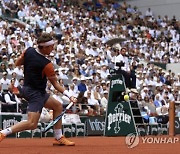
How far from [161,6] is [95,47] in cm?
1533

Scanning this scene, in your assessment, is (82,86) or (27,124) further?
(82,86)

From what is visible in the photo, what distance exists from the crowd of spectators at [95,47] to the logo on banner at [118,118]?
147 cm

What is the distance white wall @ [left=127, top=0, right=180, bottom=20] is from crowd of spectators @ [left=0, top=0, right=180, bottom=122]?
2028mm

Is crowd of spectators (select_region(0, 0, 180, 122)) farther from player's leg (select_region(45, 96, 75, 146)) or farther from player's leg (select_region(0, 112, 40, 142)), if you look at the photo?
player's leg (select_region(0, 112, 40, 142))

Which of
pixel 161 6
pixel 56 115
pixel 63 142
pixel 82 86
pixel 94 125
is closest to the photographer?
pixel 56 115

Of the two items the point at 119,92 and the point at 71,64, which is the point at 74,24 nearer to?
the point at 71,64

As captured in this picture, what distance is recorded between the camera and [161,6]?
44156 millimetres

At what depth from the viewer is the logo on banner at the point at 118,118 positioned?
18.0 m

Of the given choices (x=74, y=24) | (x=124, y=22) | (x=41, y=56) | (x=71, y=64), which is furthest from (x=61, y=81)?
(x=124, y=22)

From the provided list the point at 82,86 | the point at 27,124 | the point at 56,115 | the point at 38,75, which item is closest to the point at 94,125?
the point at 82,86

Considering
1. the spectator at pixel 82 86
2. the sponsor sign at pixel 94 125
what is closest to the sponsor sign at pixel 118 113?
the sponsor sign at pixel 94 125

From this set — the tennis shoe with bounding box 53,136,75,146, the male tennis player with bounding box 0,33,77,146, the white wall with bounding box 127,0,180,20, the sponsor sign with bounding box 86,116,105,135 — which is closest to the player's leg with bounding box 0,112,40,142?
the male tennis player with bounding box 0,33,77,146

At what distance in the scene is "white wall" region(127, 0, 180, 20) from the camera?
4360cm

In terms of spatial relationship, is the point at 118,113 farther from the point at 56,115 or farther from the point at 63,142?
the point at 56,115
